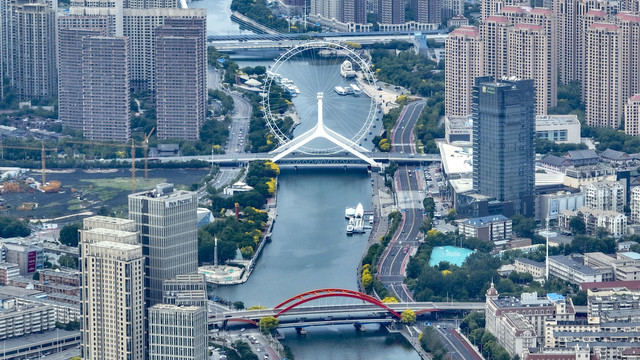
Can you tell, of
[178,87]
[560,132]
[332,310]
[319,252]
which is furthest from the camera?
[178,87]

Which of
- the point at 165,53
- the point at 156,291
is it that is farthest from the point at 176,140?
the point at 156,291

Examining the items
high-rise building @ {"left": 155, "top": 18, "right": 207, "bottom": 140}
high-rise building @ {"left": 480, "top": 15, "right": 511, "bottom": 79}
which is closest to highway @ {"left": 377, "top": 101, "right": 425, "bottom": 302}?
high-rise building @ {"left": 480, "top": 15, "right": 511, "bottom": 79}

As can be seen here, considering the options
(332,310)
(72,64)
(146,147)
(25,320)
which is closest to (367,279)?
(332,310)

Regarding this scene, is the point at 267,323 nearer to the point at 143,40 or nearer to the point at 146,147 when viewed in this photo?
the point at 146,147

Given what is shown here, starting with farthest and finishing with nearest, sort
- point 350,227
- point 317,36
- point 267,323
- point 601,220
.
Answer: point 317,36
point 350,227
point 601,220
point 267,323

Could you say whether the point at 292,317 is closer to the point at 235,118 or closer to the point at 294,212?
the point at 294,212

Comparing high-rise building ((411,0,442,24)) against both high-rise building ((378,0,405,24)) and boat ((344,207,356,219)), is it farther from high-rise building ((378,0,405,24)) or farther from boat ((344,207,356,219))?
boat ((344,207,356,219))
